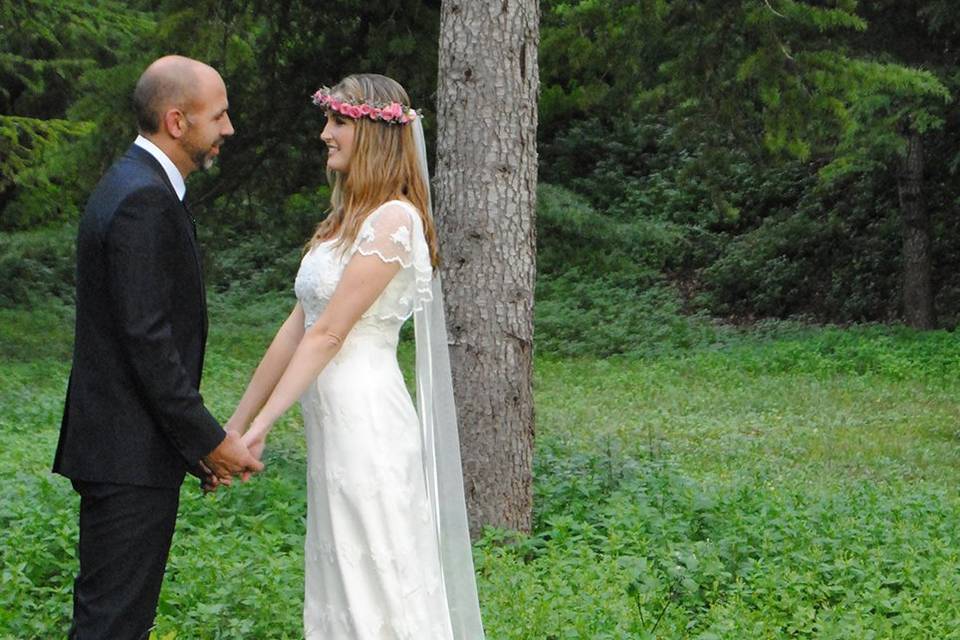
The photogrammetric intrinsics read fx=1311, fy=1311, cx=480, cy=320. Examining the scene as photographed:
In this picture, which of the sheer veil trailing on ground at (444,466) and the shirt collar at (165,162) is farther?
the sheer veil trailing on ground at (444,466)

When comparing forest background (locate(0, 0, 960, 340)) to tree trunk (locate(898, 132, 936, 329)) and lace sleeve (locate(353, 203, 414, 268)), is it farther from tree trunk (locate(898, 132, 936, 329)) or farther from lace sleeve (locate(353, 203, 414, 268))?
lace sleeve (locate(353, 203, 414, 268))

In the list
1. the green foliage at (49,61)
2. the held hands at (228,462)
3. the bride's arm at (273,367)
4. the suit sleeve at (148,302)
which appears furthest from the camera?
the green foliage at (49,61)

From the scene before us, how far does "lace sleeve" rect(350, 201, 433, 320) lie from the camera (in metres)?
4.43

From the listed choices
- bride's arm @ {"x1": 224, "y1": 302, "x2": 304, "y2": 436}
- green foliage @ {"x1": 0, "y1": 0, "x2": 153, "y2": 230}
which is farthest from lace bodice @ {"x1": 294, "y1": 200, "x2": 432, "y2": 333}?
green foliage @ {"x1": 0, "y1": 0, "x2": 153, "y2": 230}

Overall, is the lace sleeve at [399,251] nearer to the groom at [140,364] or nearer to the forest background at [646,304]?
the groom at [140,364]

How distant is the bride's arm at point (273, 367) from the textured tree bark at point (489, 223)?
94.8 inches

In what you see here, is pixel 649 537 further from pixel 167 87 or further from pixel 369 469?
pixel 167 87

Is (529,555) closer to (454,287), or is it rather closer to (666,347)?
(454,287)

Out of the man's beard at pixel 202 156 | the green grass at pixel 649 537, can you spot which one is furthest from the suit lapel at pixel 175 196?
the green grass at pixel 649 537

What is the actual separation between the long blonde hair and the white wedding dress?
67mm

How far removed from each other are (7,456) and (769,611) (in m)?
6.01

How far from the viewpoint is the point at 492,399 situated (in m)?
7.16

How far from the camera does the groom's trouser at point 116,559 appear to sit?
3846 mm

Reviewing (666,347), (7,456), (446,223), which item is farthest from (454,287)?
(666,347)
